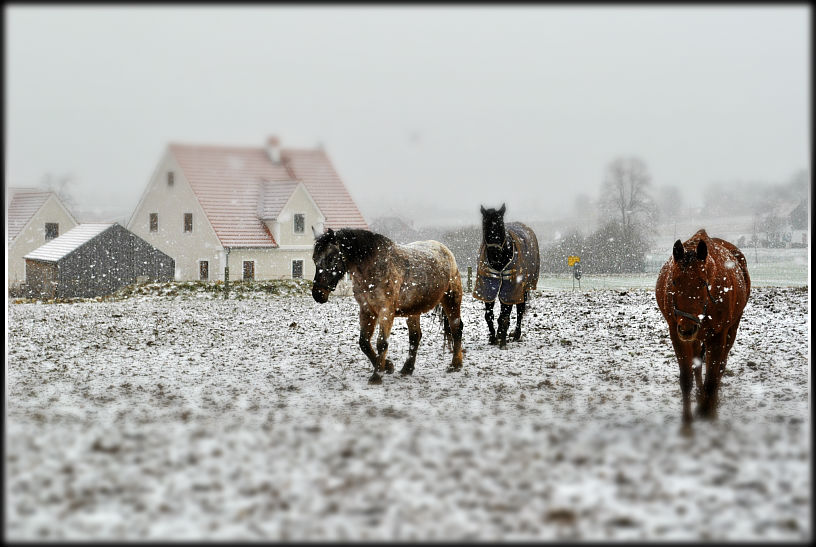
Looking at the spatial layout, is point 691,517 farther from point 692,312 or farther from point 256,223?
point 256,223

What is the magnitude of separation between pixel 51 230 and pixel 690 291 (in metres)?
38.6

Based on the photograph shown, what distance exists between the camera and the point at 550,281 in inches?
1294

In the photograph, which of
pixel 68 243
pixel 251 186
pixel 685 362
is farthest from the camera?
pixel 68 243

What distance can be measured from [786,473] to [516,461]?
186cm

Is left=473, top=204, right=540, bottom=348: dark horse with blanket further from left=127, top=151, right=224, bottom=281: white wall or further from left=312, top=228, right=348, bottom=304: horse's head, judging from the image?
left=127, top=151, right=224, bottom=281: white wall

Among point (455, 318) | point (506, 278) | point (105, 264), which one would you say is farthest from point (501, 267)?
point (105, 264)

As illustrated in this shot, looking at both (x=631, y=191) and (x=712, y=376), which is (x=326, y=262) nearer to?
(x=712, y=376)

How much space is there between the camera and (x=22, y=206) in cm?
3928

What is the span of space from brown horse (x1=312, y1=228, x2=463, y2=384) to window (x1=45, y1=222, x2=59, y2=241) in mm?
33781

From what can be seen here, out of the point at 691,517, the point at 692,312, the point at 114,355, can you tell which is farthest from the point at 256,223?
the point at 691,517

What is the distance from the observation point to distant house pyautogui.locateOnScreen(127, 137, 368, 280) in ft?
101

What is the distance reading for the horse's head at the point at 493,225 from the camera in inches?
489

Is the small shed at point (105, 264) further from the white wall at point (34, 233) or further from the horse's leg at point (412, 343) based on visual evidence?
the horse's leg at point (412, 343)

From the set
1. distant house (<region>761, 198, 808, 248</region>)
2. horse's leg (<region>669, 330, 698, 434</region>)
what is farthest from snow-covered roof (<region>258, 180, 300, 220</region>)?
horse's leg (<region>669, 330, 698, 434</region>)
